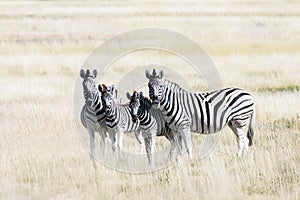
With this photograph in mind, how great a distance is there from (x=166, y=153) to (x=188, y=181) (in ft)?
4.51

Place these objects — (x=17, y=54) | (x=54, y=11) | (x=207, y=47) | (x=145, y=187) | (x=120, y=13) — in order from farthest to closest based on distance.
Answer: (x=54, y=11)
(x=120, y=13)
(x=207, y=47)
(x=17, y=54)
(x=145, y=187)

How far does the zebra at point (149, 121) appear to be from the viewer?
387 inches

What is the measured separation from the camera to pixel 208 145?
37.3ft

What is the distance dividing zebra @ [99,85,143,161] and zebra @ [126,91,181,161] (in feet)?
0.49

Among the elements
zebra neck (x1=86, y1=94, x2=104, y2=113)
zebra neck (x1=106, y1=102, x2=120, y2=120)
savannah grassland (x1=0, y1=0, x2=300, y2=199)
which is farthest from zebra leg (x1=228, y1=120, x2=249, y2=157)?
zebra neck (x1=86, y1=94, x2=104, y2=113)

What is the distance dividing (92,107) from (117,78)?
1066 centimetres

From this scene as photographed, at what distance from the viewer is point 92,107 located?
9.80 meters

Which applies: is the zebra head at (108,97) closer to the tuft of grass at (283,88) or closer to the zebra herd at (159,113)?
the zebra herd at (159,113)

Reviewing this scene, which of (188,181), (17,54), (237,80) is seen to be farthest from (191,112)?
(17,54)

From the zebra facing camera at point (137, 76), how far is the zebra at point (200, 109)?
37 cm

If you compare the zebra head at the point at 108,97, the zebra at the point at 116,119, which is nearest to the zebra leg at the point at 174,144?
the zebra at the point at 116,119

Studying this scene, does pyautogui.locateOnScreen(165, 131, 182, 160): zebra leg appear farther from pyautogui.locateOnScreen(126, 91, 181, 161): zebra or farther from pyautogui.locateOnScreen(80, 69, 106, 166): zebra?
pyautogui.locateOnScreen(80, 69, 106, 166): zebra

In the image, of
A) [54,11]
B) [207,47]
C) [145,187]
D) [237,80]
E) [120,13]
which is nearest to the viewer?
[145,187]

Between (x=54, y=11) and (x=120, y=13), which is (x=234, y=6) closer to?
(x=120, y=13)
